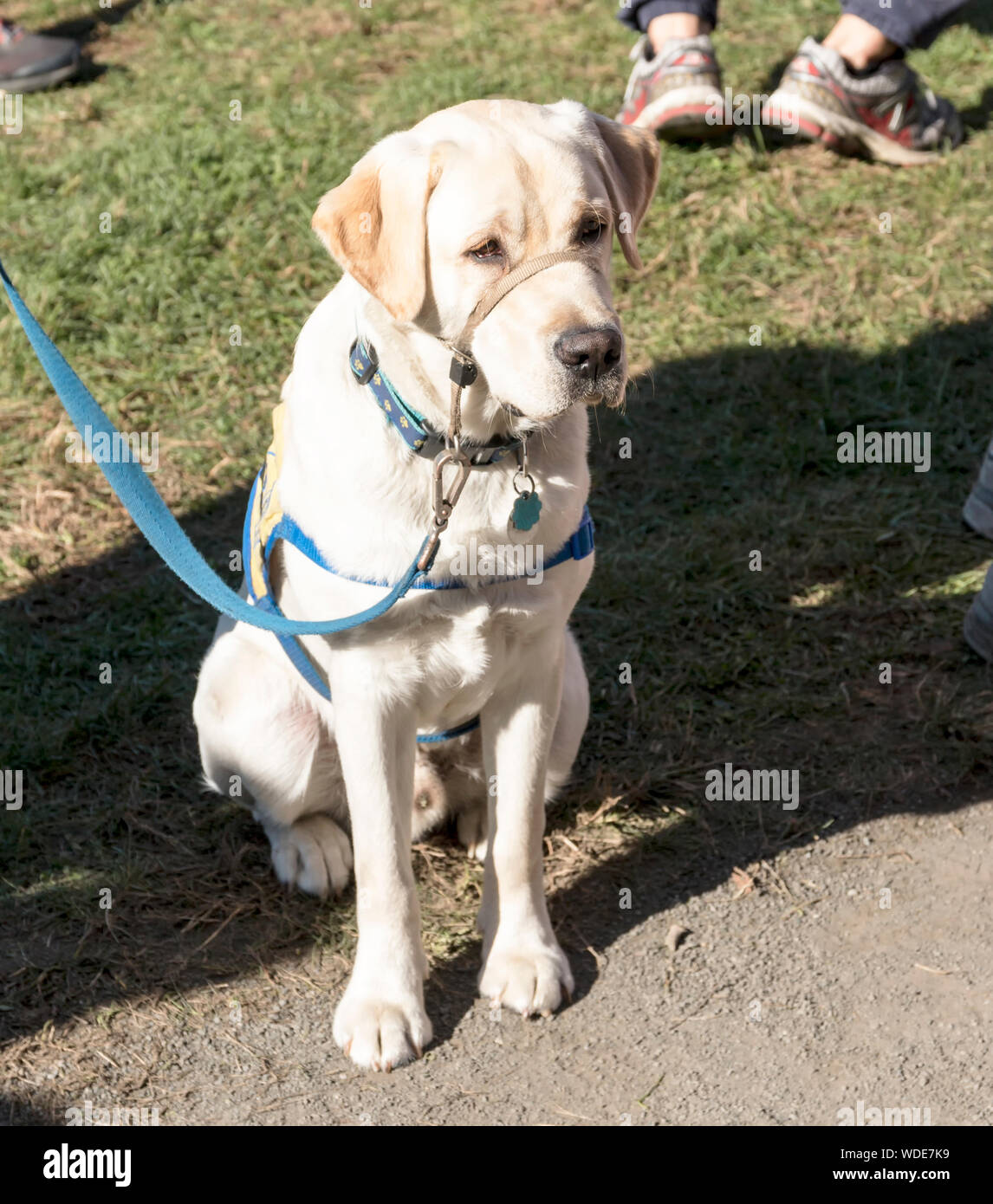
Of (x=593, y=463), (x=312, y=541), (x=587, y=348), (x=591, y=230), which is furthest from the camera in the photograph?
(x=593, y=463)

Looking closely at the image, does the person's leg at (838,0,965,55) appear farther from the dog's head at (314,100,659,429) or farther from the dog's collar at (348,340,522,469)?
the dog's collar at (348,340,522,469)

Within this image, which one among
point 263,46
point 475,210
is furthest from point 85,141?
point 475,210

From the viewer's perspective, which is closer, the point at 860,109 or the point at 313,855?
the point at 313,855

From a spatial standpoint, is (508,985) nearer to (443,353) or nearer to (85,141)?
(443,353)

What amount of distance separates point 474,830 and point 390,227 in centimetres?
164

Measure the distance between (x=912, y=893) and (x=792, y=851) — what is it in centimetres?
30

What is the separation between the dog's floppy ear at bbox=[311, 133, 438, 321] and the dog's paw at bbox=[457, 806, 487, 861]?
4.92 feet

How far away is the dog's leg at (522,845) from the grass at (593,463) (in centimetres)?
21

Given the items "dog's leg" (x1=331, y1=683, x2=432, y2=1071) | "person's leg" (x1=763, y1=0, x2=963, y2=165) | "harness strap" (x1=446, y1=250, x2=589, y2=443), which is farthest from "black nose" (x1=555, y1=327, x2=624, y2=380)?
"person's leg" (x1=763, y1=0, x2=963, y2=165)

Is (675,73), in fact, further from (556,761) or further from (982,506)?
(556,761)

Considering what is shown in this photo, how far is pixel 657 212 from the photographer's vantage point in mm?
5711

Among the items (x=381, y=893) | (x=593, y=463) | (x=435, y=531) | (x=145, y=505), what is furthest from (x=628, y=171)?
(x=593, y=463)

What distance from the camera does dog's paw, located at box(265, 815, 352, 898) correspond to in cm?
315

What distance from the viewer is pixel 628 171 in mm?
2443
